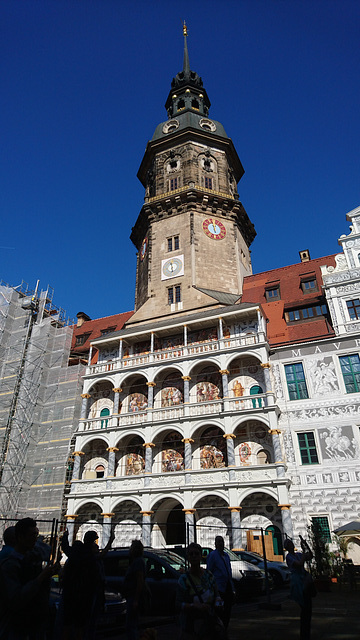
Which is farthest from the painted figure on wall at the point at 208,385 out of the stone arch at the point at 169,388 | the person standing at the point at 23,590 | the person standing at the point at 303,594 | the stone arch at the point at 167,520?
the person standing at the point at 23,590

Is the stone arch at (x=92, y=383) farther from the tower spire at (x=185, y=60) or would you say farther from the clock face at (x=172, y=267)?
the tower spire at (x=185, y=60)

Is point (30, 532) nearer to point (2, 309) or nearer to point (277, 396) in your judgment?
point (277, 396)

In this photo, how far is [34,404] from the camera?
31766 mm

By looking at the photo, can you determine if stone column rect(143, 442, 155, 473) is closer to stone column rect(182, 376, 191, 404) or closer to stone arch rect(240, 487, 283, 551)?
stone column rect(182, 376, 191, 404)

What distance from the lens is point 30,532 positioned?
396cm

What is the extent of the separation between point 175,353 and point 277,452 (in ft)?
30.1

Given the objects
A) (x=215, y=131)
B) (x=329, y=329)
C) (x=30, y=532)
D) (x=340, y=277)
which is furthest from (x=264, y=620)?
(x=215, y=131)

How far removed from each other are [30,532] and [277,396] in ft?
74.9

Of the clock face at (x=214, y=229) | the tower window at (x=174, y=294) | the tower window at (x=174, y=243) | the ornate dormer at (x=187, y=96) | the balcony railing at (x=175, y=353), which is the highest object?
the ornate dormer at (x=187, y=96)

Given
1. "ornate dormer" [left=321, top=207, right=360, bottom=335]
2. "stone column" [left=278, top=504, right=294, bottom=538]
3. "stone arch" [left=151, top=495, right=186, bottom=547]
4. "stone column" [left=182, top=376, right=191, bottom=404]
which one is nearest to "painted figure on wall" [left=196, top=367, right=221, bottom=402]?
"stone column" [left=182, top=376, right=191, bottom=404]

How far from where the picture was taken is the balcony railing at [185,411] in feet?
80.2

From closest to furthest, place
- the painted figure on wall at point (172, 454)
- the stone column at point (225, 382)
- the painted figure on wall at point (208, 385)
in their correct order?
the stone column at point (225, 382) < the painted figure on wall at point (172, 454) < the painted figure on wall at point (208, 385)

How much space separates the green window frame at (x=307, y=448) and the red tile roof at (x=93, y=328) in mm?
17265

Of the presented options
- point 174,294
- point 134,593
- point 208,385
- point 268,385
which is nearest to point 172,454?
point 208,385
